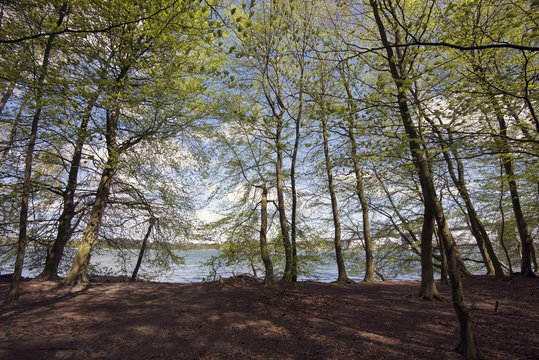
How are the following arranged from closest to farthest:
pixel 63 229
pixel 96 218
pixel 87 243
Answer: pixel 87 243 → pixel 96 218 → pixel 63 229

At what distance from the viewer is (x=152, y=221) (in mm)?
11109

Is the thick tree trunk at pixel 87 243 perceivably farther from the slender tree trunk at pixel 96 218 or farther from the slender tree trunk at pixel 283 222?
the slender tree trunk at pixel 283 222

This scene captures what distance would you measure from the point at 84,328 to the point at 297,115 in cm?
1016

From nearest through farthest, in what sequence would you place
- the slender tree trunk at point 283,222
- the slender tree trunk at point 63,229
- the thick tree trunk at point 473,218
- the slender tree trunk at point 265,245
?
the slender tree trunk at point 63,229
the slender tree trunk at point 283,222
the slender tree trunk at point 265,245
the thick tree trunk at point 473,218

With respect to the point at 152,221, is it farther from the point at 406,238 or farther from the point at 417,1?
the point at 406,238

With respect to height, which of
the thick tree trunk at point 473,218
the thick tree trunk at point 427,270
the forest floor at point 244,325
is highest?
the thick tree trunk at point 473,218

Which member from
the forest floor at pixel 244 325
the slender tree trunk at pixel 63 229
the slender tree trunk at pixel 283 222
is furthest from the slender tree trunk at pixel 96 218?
the slender tree trunk at pixel 283 222

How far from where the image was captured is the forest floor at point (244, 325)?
4.38 m

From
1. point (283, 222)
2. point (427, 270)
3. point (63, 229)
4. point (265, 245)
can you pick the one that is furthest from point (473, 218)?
point (63, 229)

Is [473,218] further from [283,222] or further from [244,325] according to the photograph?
[244,325]

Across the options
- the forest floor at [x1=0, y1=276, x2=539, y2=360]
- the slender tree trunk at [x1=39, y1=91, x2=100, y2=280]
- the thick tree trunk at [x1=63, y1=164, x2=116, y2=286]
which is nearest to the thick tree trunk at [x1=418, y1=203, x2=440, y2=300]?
the forest floor at [x1=0, y1=276, x2=539, y2=360]

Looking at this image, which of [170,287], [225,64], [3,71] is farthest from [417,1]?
[170,287]

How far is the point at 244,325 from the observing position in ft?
18.4

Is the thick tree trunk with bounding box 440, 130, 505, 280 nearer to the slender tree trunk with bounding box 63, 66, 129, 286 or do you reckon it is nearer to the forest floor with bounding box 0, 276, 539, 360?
the forest floor with bounding box 0, 276, 539, 360
